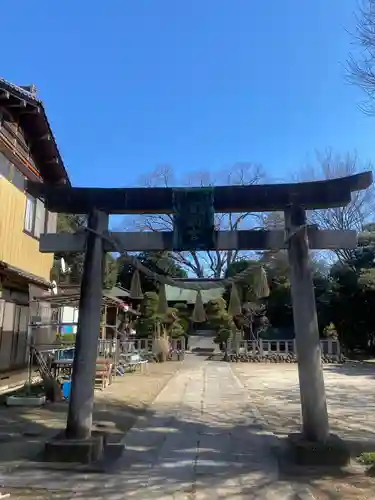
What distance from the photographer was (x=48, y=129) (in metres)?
14.2

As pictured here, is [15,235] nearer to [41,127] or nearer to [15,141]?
[15,141]

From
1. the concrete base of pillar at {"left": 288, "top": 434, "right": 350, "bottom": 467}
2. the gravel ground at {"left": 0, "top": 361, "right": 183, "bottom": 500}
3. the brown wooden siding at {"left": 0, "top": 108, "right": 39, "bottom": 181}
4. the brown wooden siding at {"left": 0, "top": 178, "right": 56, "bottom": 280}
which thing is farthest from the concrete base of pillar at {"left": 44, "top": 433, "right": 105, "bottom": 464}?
the brown wooden siding at {"left": 0, "top": 108, "right": 39, "bottom": 181}

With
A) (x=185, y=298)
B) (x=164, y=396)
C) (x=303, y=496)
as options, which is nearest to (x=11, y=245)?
(x=164, y=396)

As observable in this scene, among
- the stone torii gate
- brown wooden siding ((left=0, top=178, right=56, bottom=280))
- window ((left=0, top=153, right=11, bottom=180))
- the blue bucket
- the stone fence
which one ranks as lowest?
the blue bucket

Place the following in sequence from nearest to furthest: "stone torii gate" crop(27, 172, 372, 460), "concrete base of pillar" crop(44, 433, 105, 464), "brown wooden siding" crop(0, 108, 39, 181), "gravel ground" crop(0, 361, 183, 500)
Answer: "concrete base of pillar" crop(44, 433, 105, 464) < "gravel ground" crop(0, 361, 183, 500) < "stone torii gate" crop(27, 172, 372, 460) < "brown wooden siding" crop(0, 108, 39, 181)

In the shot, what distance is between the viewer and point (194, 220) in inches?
258

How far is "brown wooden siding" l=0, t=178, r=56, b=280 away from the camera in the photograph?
11.3 metres

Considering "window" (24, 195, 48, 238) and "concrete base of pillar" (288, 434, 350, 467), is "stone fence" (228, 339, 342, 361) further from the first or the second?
"concrete base of pillar" (288, 434, 350, 467)

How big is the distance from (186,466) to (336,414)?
4.94m

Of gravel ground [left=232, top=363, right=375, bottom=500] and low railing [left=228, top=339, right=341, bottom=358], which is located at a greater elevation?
low railing [left=228, top=339, right=341, bottom=358]

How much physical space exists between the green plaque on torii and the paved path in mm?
2913

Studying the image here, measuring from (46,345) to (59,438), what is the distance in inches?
259

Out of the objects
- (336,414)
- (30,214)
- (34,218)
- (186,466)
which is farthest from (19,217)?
(336,414)

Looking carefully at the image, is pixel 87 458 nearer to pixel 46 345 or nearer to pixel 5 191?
pixel 46 345
